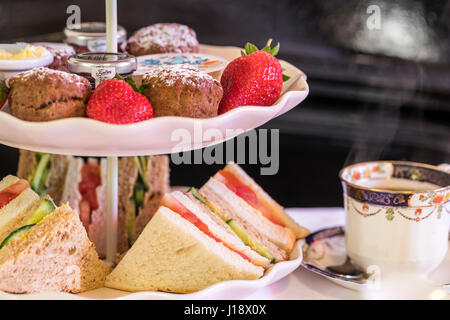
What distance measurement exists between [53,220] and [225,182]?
511mm

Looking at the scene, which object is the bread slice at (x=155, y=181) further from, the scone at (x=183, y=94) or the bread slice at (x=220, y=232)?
the scone at (x=183, y=94)

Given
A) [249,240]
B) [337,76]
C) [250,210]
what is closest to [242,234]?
[249,240]

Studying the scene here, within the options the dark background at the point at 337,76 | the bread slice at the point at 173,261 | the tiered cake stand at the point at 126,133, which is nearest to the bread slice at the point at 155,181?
the bread slice at the point at 173,261

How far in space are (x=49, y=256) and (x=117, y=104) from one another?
13.8 inches

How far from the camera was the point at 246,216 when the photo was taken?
1474mm

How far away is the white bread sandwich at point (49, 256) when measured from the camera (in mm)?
1102

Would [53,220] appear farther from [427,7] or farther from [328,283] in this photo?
[427,7]

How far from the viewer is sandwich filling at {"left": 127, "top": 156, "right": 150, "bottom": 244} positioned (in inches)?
62.7

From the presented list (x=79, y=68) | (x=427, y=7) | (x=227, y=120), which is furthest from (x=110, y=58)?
(x=427, y=7)

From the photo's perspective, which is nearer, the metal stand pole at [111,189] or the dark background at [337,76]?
the metal stand pole at [111,189]

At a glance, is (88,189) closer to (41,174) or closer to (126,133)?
(41,174)

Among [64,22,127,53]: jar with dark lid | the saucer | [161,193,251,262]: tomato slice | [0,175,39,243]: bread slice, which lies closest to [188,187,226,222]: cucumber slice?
[161,193,251,262]: tomato slice

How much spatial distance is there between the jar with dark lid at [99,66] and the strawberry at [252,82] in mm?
218
